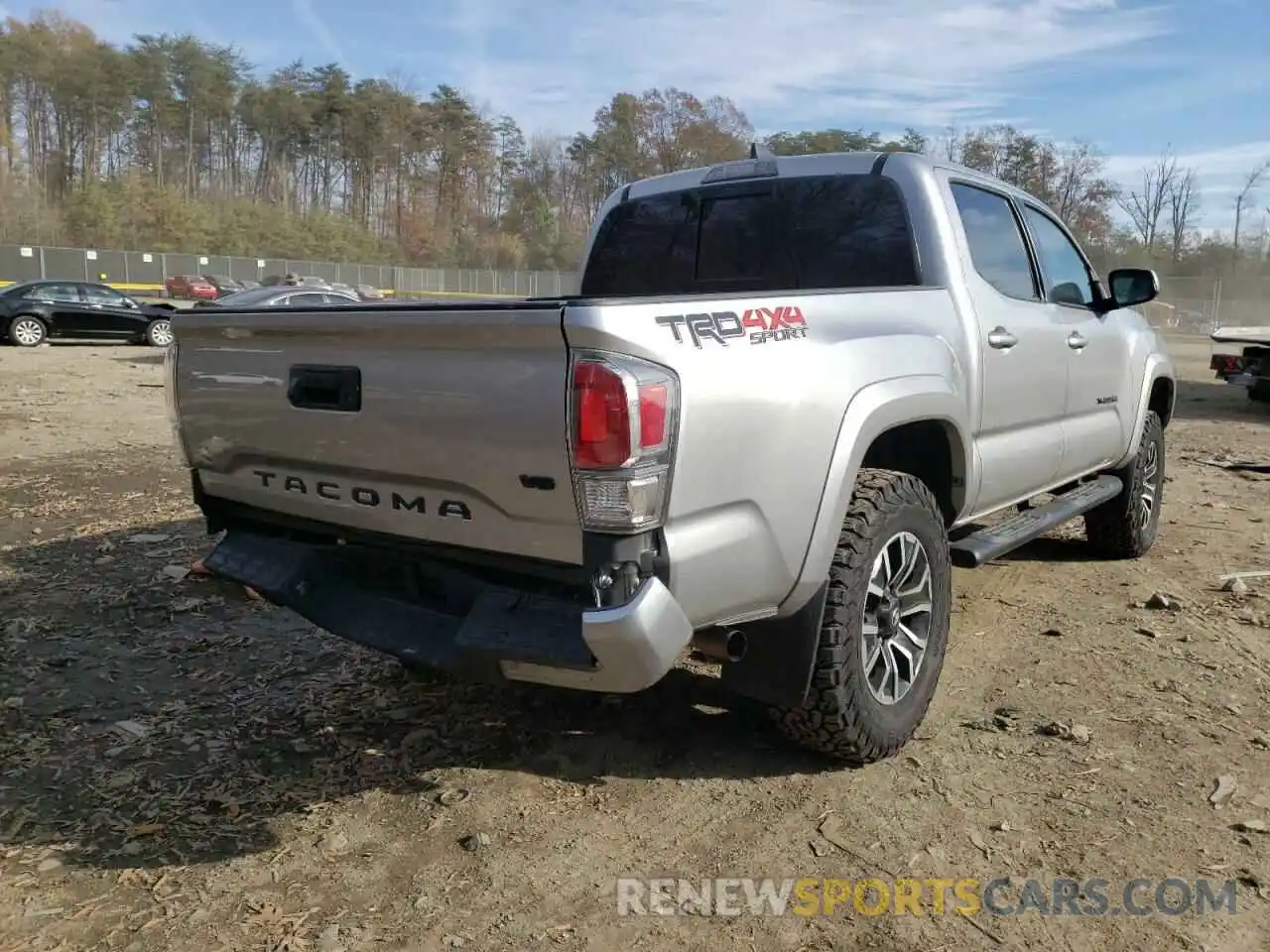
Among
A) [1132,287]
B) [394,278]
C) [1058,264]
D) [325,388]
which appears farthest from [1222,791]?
[394,278]

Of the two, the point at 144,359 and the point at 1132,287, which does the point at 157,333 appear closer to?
the point at 144,359

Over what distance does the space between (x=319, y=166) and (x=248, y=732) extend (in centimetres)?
8559

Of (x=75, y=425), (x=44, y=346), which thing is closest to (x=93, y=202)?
(x=44, y=346)

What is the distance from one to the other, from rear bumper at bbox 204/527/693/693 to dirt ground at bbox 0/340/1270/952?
60 centimetres

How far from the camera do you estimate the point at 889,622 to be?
3334mm

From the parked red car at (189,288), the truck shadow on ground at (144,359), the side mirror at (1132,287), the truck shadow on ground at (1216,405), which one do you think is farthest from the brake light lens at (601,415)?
the parked red car at (189,288)

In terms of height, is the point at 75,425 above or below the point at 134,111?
below

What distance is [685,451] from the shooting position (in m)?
2.47

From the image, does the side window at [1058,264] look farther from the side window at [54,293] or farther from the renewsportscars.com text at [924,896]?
the side window at [54,293]

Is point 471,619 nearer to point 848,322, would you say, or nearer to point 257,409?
point 257,409

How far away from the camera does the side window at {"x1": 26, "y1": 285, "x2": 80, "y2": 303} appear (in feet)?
67.3

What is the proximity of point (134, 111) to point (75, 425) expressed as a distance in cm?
7284

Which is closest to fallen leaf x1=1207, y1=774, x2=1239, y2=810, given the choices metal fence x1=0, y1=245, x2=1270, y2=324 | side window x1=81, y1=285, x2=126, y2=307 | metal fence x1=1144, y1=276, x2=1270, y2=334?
side window x1=81, y1=285, x2=126, y2=307

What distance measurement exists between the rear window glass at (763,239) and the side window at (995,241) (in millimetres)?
378
